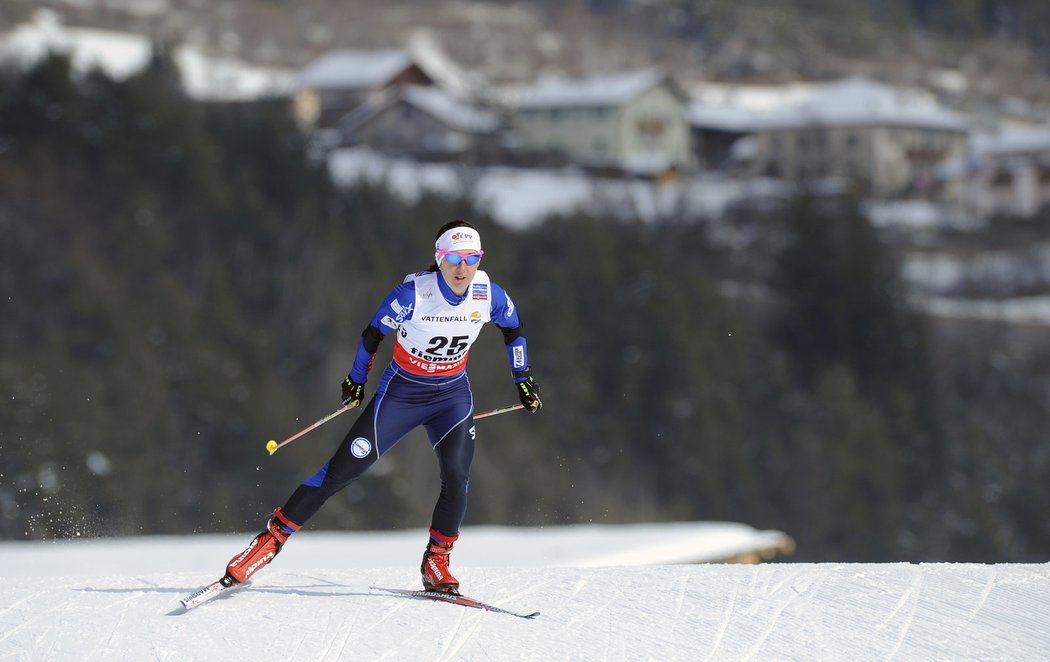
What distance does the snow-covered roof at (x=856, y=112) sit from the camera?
51375mm

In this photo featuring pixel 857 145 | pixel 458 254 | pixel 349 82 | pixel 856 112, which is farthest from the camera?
pixel 856 112

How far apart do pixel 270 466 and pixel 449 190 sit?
14.4 metres

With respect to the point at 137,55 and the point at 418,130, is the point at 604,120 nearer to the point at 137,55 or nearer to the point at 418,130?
the point at 418,130

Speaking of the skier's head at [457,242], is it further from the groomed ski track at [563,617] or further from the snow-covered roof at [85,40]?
the snow-covered roof at [85,40]

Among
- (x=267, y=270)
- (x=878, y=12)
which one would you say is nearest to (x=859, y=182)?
(x=267, y=270)

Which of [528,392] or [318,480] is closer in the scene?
[318,480]

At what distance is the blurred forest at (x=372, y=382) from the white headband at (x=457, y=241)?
17267mm

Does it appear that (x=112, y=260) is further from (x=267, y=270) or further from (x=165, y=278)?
(x=267, y=270)

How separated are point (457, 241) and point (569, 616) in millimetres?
1392

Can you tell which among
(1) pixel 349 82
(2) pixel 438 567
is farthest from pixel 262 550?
(1) pixel 349 82

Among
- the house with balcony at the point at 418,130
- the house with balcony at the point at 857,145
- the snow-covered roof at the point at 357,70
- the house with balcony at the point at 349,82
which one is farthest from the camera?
the house with balcony at the point at 857,145

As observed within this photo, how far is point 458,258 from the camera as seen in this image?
425 cm

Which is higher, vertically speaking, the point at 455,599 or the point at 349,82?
the point at 349,82

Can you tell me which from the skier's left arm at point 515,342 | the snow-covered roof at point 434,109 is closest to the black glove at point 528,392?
the skier's left arm at point 515,342
